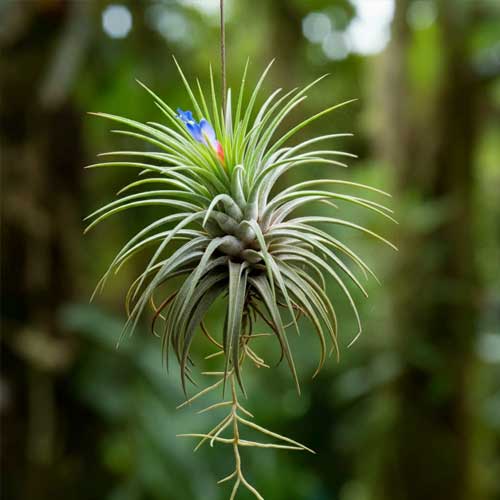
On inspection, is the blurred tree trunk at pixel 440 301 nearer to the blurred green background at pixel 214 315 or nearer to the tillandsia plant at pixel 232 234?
the blurred green background at pixel 214 315

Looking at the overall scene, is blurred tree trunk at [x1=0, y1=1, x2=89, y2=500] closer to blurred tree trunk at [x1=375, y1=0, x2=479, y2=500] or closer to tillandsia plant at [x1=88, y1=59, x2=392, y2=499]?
blurred tree trunk at [x1=375, y1=0, x2=479, y2=500]

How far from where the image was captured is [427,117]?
3758 millimetres

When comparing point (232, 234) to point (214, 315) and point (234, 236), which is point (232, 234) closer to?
point (234, 236)

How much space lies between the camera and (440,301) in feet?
11.6

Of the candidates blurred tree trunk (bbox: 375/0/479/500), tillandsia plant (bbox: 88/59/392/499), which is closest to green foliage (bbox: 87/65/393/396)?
tillandsia plant (bbox: 88/59/392/499)

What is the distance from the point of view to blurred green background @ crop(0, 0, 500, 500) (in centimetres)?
317

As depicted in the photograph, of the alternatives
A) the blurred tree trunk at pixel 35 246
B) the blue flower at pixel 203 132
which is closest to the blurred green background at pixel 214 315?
the blurred tree trunk at pixel 35 246

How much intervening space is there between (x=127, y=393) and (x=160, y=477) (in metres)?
0.38

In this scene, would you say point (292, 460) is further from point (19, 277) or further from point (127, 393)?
point (19, 277)

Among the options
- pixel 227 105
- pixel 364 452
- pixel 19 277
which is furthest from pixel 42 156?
pixel 227 105

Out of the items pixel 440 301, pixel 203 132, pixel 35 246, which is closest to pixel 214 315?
pixel 35 246

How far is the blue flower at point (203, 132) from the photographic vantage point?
76 centimetres

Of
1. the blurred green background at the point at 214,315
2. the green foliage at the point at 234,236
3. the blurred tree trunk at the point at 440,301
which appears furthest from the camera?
the blurred tree trunk at the point at 440,301

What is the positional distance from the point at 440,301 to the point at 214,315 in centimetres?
107
